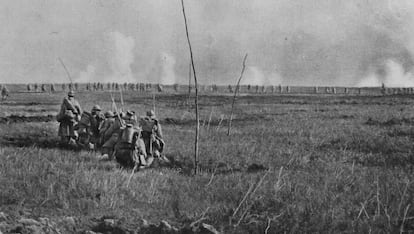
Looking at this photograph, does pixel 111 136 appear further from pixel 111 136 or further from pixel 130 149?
pixel 130 149

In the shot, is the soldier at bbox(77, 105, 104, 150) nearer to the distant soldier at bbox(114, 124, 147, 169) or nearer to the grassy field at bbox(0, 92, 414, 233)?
the grassy field at bbox(0, 92, 414, 233)

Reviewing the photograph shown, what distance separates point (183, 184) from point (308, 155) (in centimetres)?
452

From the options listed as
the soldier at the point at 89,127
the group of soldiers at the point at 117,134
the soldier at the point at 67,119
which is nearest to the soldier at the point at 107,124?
the group of soldiers at the point at 117,134

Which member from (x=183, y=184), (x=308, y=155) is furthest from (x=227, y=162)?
(x=183, y=184)

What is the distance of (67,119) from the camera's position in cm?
1355

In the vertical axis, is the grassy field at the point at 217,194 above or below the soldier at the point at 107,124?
below

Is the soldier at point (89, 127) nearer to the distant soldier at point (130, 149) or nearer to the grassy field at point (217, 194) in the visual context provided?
the grassy field at point (217, 194)

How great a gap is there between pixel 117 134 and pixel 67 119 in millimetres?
3373

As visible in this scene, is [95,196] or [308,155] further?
[308,155]

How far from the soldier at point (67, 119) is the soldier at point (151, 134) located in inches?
138

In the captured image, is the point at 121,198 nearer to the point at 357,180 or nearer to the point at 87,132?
the point at 357,180

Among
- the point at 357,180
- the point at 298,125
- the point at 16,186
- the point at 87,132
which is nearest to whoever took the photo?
the point at 16,186

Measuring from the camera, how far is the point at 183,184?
8156 millimetres

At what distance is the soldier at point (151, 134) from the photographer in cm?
1079
